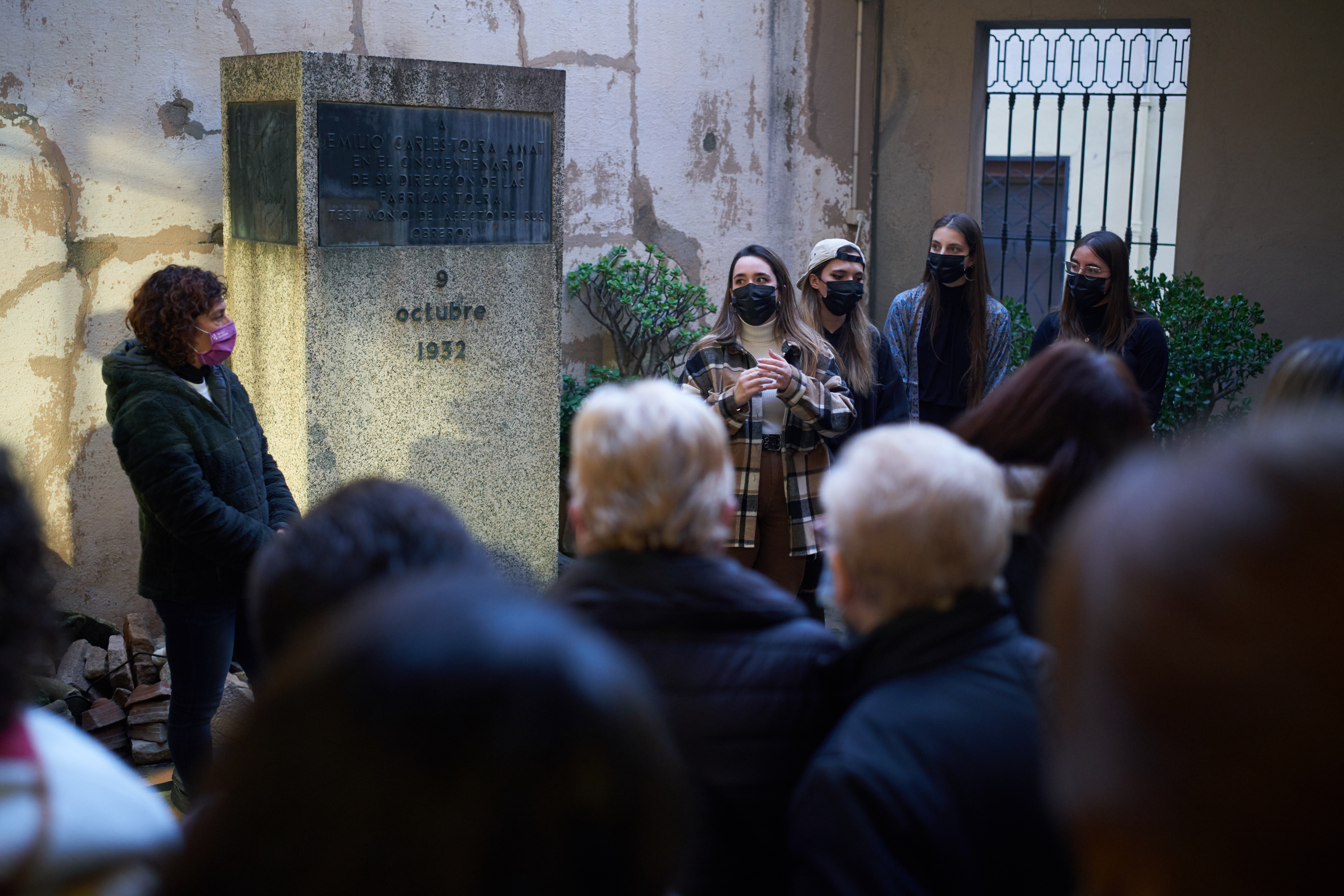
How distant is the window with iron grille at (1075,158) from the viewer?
31.3 ft

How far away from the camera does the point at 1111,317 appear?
4441 mm

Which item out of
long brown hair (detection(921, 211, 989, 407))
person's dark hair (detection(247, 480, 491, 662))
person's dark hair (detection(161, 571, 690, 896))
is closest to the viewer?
person's dark hair (detection(161, 571, 690, 896))

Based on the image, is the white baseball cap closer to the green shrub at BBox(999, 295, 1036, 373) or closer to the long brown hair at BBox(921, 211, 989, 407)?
the long brown hair at BBox(921, 211, 989, 407)

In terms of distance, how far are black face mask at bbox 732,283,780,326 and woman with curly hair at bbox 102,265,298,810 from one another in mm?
1679

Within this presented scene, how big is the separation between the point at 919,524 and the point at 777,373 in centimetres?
202

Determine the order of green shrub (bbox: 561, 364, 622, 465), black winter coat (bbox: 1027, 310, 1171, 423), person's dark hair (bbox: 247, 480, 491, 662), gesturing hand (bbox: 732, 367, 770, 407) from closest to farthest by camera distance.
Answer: person's dark hair (bbox: 247, 480, 491, 662) → gesturing hand (bbox: 732, 367, 770, 407) → black winter coat (bbox: 1027, 310, 1171, 423) → green shrub (bbox: 561, 364, 622, 465)

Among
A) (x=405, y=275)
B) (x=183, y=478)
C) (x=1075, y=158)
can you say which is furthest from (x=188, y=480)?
(x=1075, y=158)

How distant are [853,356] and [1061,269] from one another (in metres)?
7.91

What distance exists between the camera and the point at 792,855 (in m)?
1.55

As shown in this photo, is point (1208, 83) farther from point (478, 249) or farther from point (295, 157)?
point (295, 157)

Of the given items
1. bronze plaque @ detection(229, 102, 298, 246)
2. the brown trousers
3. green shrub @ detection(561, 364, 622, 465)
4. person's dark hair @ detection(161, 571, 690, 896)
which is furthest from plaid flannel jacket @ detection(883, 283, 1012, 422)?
person's dark hair @ detection(161, 571, 690, 896)

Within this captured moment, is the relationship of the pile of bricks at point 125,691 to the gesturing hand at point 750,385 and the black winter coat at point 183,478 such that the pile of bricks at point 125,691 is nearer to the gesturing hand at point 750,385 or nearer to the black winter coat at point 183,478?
the black winter coat at point 183,478

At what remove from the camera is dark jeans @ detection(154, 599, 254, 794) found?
337 centimetres

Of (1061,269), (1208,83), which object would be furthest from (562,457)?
(1061,269)
